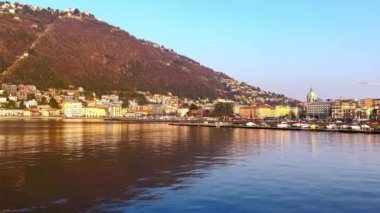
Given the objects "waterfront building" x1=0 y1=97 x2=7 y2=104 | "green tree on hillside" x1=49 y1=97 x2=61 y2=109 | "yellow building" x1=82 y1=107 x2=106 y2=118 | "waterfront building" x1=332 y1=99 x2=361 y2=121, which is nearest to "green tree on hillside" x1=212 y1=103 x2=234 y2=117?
"waterfront building" x1=332 y1=99 x2=361 y2=121

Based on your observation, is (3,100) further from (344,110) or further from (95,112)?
(344,110)

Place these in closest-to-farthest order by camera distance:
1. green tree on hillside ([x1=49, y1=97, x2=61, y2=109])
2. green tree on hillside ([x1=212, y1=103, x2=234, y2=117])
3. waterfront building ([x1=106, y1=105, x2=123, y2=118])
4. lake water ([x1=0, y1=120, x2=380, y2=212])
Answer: lake water ([x1=0, y1=120, x2=380, y2=212]), green tree on hillside ([x1=212, y1=103, x2=234, y2=117]), green tree on hillside ([x1=49, y1=97, x2=61, y2=109]), waterfront building ([x1=106, y1=105, x2=123, y2=118])

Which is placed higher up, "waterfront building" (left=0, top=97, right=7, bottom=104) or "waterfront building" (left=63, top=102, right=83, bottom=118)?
"waterfront building" (left=0, top=97, right=7, bottom=104)

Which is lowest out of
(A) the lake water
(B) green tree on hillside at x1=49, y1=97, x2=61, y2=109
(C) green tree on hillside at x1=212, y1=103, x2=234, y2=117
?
(A) the lake water

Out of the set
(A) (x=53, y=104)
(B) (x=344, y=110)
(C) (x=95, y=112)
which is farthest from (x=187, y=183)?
(B) (x=344, y=110)

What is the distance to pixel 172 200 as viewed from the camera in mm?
15766

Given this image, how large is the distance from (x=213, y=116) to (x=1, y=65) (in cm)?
9180

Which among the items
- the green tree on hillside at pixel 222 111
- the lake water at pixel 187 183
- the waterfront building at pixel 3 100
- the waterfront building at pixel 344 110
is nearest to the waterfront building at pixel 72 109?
the waterfront building at pixel 3 100

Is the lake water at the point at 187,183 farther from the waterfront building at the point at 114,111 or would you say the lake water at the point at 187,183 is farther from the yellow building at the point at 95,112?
the waterfront building at the point at 114,111

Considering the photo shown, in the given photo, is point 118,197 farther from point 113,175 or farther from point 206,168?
point 206,168

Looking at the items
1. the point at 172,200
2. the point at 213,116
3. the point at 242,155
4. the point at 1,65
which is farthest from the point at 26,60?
the point at 172,200

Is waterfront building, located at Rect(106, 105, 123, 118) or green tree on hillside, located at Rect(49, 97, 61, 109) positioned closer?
green tree on hillside, located at Rect(49, 97, 61, 109)

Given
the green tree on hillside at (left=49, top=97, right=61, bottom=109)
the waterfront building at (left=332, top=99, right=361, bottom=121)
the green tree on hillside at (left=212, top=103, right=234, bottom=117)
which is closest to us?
the green tree on hillside at (left=212, top=103, right=234, bottom=117)

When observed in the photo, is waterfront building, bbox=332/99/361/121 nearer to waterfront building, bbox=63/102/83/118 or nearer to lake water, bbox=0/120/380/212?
waterfront building, bbox=63/102/83/118
